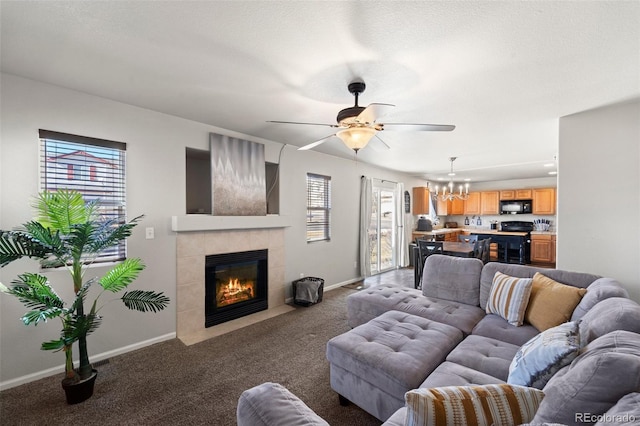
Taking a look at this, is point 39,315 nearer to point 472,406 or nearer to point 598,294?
point 472,406

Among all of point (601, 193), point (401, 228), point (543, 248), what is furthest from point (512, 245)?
Result: point (601, 193)

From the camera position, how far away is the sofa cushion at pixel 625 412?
69 cm

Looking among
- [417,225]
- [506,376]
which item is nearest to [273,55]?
[506,376]

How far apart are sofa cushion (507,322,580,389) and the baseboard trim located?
322 centimetres

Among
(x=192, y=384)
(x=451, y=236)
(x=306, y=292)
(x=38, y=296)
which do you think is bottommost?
(x=192, y=384)

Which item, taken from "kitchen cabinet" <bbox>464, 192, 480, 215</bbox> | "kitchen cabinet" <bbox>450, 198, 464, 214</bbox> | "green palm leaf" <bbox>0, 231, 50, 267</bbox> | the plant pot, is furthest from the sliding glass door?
"green palm leaf" <bbox>0, 231, 50, 267</bbox>

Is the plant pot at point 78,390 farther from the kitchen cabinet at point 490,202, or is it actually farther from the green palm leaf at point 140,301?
the kitchen cabinet at point 490,202

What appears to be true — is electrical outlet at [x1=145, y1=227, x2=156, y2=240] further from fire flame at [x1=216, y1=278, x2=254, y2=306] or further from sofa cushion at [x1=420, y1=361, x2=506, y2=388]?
sofa cushion at [x1=420, y1=361, x2=506, y2=388]

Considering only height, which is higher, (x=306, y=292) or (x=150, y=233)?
(x=150, y=233)

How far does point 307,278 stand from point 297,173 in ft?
5.69

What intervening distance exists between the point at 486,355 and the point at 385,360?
678mm

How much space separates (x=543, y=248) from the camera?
721 centimetres

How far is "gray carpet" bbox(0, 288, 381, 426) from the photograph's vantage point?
6.19 ft

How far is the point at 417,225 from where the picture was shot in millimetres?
7848
